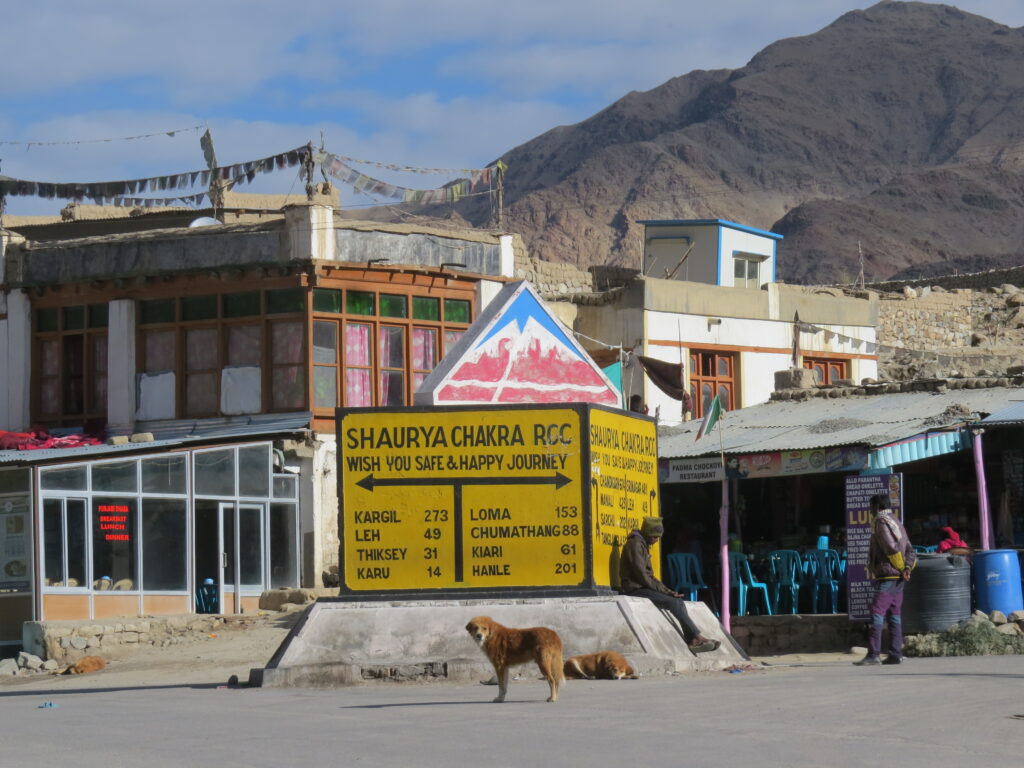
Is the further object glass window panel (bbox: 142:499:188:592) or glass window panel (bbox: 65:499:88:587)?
glass window panel (bbox: 142:499:188:592)

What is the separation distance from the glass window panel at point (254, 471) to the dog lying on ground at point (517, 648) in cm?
1387

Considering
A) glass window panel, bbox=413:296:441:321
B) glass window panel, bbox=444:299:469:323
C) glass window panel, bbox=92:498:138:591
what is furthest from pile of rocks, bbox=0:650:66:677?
glass window panel, bbox=444:299:469:323

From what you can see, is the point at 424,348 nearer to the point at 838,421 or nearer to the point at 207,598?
the point at 207,598

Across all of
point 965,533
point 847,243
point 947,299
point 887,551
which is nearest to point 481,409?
point 887,551

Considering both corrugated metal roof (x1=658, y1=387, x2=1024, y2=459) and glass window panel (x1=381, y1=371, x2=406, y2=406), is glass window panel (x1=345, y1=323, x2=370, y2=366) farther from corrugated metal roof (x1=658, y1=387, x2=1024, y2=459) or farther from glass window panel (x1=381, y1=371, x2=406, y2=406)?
corrugated metal roof (x1=658, y1=387, x2=1024, y2=459)

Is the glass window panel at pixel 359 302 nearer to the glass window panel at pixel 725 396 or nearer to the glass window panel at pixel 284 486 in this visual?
the glass window panel at pixel 284 486

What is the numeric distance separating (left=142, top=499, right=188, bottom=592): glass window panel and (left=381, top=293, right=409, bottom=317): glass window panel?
5334 millimetres

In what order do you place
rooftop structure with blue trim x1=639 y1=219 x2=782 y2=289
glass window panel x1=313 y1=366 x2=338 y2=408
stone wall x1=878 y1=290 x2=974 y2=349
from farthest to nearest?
stone wall x1=878 y1=290 x2=974 y2=349, rooftop structure with blue trim x1=639 y1=219 x2=782 y2=289, glass window panel x1=313 y1=366 x2=338 y2=408

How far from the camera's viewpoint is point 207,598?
24562 millimetres

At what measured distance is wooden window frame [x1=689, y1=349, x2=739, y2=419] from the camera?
30.6m

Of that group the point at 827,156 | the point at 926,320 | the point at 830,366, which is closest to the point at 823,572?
the point at 830,366

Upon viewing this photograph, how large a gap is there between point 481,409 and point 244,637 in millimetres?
8479

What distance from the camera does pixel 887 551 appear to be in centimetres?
1509

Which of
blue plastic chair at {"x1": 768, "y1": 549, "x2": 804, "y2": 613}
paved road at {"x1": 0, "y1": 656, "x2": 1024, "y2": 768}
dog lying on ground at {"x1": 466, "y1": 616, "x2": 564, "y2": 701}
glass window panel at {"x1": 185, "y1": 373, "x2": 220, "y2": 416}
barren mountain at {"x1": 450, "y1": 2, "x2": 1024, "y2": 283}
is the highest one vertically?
barren mountain at {"x1": 450, "y1": 2, "x2": 1024, "y2": 283}
